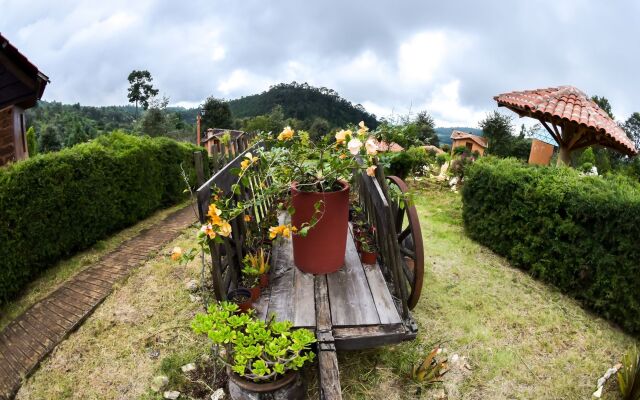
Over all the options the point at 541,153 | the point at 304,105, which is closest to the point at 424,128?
the point at 541,153

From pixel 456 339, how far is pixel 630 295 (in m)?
1.74

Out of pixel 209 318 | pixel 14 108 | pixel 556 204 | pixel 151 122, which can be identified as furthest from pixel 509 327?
pixel 151 122

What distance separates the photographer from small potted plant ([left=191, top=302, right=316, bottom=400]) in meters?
1.85

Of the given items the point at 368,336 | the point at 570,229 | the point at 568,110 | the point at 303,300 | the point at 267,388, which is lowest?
the point at 267,388

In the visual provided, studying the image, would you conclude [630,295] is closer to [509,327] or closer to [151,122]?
[509,327]

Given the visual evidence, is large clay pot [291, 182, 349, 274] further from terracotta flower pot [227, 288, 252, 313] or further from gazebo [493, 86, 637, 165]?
gazebo [493, 86, 637, 165]

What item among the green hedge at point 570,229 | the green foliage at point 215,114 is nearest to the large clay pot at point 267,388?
the green hedge at point 570,229

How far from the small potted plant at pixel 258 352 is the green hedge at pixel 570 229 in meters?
3.24

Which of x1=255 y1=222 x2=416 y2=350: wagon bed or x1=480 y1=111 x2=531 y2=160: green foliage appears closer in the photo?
x1=255 y1=222 x2=416 y2=350: wagon bed

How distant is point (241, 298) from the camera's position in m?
2.42

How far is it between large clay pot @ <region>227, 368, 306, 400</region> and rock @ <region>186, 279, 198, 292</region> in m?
1.80

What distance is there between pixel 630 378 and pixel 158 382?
3.35 m

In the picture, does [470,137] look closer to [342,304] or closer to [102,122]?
[342,304]

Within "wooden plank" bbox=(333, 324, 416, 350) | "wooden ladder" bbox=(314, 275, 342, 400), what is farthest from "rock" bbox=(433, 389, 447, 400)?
"wooden ladder" bbox=(314, 275, 342, 400)
